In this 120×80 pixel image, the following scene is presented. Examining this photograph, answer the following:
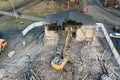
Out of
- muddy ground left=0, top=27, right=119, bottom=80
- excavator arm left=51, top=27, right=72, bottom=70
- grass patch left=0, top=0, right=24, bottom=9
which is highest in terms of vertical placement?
grass patch left=0, top=0, right=24, bottom=9

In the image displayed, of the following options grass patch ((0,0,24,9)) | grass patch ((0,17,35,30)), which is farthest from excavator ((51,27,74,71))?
grass patch ((0,0,24,9))

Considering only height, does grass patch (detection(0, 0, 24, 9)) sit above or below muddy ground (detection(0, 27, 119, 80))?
above

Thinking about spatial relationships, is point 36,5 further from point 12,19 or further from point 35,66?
point 35,66

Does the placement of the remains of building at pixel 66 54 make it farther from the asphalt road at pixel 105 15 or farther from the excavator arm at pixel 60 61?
the asphalt road at pixel 105 15

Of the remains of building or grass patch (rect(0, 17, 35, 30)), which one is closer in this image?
the remains of building

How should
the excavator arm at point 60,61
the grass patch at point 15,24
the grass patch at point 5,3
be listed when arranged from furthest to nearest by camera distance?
the grass patch at point 5,3 → the grass patch at point 15,24 → the excavator arm at point 60,61

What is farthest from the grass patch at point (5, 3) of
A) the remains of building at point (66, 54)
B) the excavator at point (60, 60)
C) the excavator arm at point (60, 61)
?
the excavator arm at point (60, 61)

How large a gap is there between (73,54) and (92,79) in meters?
5.44

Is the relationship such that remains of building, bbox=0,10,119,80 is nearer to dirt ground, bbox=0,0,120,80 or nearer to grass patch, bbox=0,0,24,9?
dirt ground, bbox=0,0,120,80

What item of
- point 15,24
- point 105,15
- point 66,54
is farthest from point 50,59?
point 105,15

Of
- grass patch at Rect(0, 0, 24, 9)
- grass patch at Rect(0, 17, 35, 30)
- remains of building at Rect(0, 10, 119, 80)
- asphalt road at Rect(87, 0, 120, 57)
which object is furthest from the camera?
grass patch at Rect(0, 0, 24, 9)

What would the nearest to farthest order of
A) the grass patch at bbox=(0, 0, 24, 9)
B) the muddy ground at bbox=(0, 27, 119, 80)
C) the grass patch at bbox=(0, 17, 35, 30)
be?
the muddy ground at bbox=(0, 27, 119, 80) < the grass patch at bbox=(0, 17, 35, 30) < the grass patch at bbox=(0, 0, 24, 9)

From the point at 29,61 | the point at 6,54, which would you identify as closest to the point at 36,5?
the point at 6,54

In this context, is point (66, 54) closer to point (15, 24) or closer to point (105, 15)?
point (15, 24)
